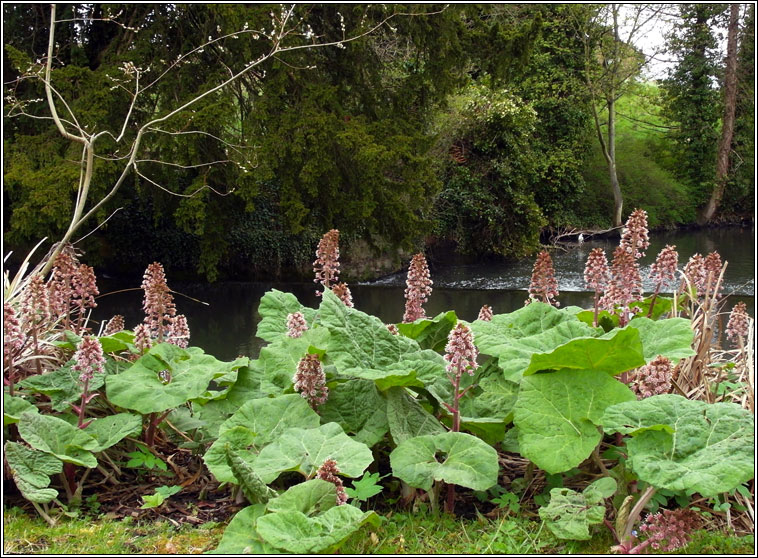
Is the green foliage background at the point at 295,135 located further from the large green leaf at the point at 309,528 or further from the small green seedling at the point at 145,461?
the large green leaf at the point at 309,528

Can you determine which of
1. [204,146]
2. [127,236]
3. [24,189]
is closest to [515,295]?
[204,146]

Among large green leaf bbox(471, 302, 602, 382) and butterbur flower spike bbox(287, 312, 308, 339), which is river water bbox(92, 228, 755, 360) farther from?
large green leaf bbox(471, 302, 602, 382)

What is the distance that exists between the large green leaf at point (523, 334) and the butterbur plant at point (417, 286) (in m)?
0.24

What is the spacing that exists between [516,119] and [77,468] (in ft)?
28.3

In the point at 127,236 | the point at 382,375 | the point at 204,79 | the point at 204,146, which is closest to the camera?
the point at 382,375

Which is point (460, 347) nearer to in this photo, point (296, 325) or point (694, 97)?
point (296, 325)

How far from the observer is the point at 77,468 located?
165cm

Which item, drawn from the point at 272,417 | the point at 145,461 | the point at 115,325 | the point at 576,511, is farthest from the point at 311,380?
the point at 115,325

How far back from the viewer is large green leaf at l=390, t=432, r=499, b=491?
1.29 metres

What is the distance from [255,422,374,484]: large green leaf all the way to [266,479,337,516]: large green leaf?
0.05 meters

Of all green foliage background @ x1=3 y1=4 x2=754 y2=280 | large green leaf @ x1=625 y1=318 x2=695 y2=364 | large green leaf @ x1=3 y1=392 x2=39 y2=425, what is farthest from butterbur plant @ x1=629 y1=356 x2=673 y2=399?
green foliage background @ x1=3 y1=4 x2=754 y2=280

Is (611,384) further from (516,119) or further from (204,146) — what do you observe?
(516,119)

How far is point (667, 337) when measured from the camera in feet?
4.97

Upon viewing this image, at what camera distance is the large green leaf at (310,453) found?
51.0 inches
